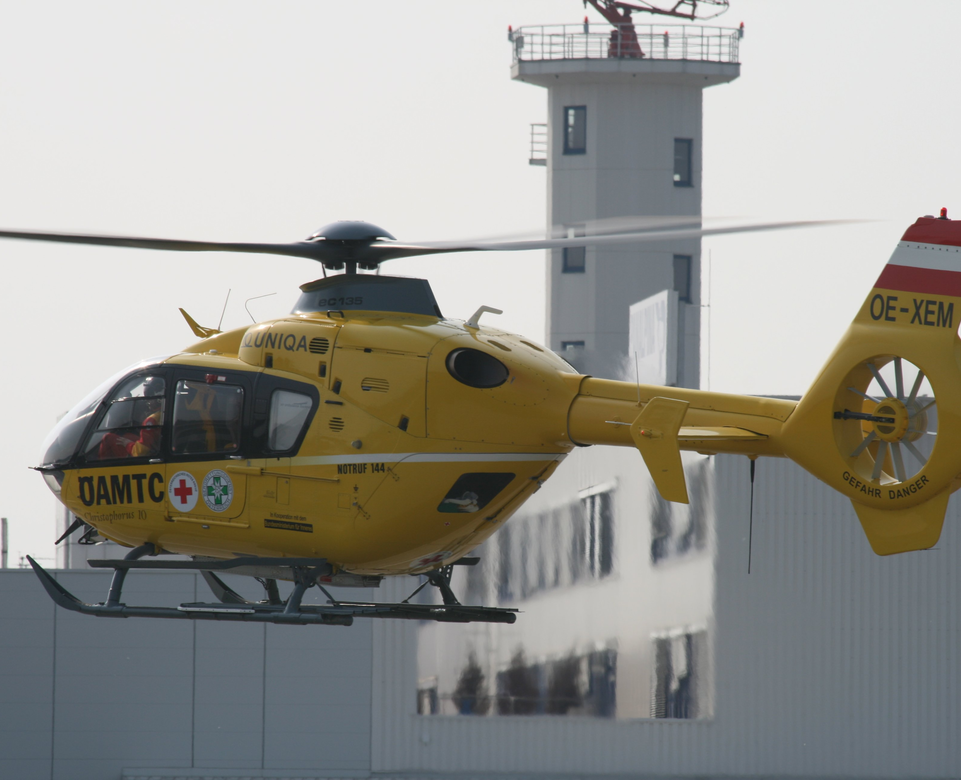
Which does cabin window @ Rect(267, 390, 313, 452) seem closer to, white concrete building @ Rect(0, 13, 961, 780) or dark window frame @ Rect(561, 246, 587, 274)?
white concrete building @ Rect(0, 13, 961, 780)

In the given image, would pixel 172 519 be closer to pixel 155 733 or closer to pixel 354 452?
pixel 354 452

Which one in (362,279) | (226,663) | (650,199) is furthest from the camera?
(650,199)

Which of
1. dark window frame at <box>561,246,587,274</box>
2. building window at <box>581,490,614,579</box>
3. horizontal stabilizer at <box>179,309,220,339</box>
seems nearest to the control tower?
dark window frame at <box>561,246,587,274</box>

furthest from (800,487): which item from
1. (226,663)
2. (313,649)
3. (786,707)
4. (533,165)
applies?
(533,165)

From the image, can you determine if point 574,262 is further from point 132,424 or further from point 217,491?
point 217,491

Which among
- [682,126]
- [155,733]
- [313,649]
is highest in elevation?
[682,126]

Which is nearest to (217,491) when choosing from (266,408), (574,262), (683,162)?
(266,408)

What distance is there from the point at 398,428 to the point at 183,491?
2185 mm

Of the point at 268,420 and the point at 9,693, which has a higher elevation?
the point at 268,420

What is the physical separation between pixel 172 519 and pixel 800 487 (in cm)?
1482

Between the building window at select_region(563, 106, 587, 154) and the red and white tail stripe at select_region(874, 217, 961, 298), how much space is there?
1244 inches

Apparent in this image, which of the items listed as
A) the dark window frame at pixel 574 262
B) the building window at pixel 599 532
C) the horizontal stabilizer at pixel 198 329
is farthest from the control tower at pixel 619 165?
the horizontal stabilizer at pixel 198 329

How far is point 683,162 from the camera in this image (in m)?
42.8

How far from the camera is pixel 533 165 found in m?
44.7
